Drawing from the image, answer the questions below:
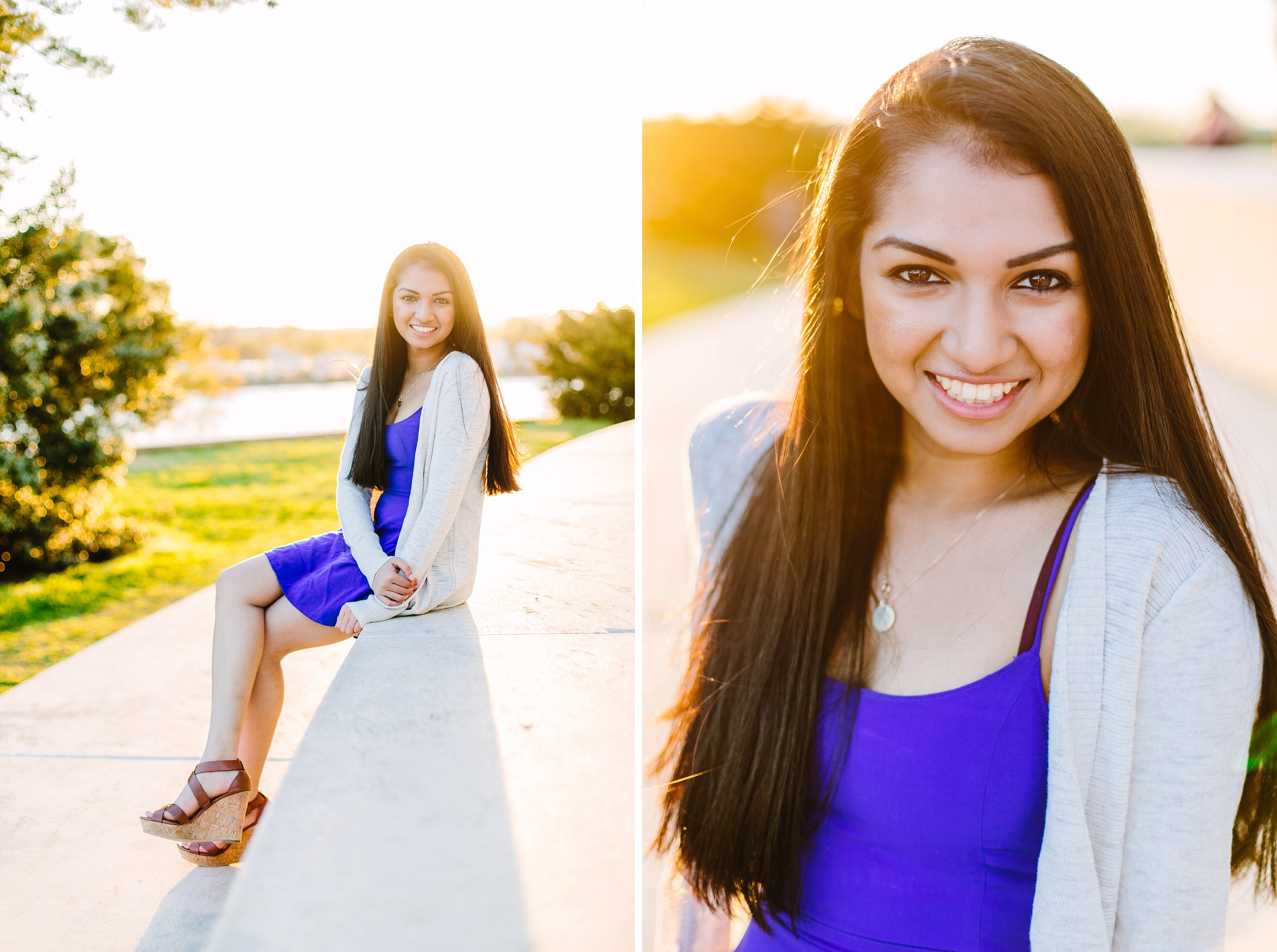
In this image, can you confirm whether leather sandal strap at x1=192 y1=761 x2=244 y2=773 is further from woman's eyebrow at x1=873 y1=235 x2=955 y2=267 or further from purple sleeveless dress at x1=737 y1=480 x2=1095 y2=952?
woman's eyebrow at x1=873 y1=235 x2=955 y2=267

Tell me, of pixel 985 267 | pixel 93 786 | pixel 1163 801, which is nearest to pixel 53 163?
pixel 93 786

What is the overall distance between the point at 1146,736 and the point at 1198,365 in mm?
6670

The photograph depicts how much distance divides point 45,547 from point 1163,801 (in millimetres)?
5643

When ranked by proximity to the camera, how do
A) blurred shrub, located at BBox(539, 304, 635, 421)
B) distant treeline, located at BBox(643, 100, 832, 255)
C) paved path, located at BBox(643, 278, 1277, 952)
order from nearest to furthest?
1. paved path, located at BBox(643, 278, 1277, 952)
2. blurred shrub, located at BBox(539, 304, 635, 421)
3. distant treeline, located at BBox(643, 100, 832, 255)

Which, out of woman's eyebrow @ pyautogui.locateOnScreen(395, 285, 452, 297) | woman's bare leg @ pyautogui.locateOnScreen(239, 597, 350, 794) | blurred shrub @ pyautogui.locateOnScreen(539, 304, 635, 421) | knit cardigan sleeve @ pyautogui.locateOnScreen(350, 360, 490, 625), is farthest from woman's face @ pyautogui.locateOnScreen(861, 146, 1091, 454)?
blurred shrub @ pyautogui.locateOnScreen(539, 304, 635, 421)

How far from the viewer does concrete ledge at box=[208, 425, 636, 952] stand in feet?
4.46

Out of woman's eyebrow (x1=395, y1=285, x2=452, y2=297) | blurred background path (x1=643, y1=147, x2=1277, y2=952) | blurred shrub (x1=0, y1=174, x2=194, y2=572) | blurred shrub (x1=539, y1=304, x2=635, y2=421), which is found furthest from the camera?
blurred shrub (x1=539, y1=304, x2=635, y2=421)

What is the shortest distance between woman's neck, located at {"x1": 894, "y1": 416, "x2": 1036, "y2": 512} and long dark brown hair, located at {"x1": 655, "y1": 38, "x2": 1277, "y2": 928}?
26mm

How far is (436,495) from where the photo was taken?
2547 mm

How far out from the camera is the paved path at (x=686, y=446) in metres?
1.83

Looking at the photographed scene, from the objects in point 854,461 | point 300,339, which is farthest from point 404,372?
point 300,339

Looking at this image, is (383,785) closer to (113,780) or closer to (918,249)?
(918,249)

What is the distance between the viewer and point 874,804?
1249 mm

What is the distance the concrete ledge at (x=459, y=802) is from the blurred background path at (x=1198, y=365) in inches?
8.5
